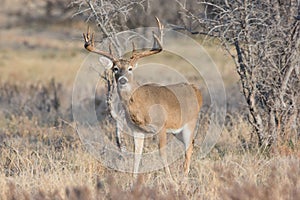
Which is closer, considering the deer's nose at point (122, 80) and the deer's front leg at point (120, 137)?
the deer's nose at point (122, 80)

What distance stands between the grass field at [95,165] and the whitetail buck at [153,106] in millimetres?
469

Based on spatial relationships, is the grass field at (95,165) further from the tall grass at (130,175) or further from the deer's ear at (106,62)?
the deer's ear at (106,62)

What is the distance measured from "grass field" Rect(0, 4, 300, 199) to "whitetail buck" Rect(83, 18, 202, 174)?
469 mm

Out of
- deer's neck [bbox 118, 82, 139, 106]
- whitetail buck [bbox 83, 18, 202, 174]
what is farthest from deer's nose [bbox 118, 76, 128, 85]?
deer's neck [bbox 118, 82, 139, 106]

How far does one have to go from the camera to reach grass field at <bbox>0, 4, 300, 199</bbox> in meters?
6.51

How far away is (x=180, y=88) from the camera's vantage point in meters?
12.0

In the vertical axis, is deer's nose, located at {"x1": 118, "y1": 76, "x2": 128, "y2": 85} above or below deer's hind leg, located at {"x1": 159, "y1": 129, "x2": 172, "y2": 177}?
above

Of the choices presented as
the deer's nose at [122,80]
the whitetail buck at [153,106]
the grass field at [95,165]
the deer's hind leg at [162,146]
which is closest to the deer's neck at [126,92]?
the whitetail buck at [153,106]

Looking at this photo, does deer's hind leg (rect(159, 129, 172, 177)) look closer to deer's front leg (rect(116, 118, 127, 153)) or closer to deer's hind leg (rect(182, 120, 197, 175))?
deer's hind leg (rect(182, 120, 197, 175))

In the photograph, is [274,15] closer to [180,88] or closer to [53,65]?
[180,88]

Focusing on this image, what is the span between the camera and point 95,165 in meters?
10.1

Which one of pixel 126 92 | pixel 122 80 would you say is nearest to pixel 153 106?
pixel 126 92

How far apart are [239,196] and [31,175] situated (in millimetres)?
3477

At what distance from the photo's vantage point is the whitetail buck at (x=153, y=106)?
1054 centimetres
